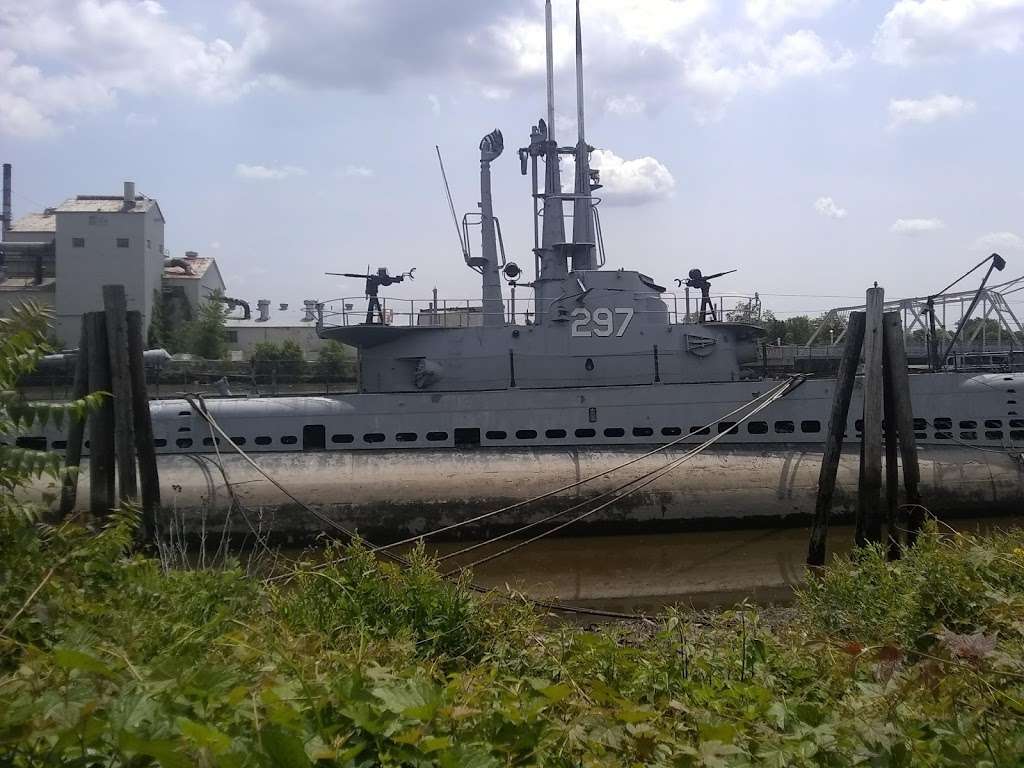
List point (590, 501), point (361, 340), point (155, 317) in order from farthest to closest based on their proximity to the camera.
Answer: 1. point (155, 317)
2. point (361, 340)
3. point (590, 501)

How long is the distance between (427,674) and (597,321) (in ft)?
49.3

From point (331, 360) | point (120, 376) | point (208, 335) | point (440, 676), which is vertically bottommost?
point (440, 676)

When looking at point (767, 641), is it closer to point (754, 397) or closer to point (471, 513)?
point (471, 513)

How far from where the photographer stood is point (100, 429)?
35.6 feet

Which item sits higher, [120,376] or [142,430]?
[120,376]

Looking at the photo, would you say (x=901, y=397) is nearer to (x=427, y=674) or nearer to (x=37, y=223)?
(x=427, y=674)

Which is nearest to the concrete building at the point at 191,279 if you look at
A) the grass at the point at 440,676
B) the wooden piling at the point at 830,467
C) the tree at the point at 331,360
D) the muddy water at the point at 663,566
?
the tree at the point at 331,360

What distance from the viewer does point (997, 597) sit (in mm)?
4719

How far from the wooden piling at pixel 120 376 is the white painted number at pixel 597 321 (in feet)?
33.2

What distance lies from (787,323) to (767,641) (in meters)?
56.2

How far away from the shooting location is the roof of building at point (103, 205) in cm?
4297

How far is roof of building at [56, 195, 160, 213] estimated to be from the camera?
42969 millimetres

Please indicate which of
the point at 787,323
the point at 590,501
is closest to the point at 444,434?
the point at 590,501

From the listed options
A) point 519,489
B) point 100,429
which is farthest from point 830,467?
point 100,429
